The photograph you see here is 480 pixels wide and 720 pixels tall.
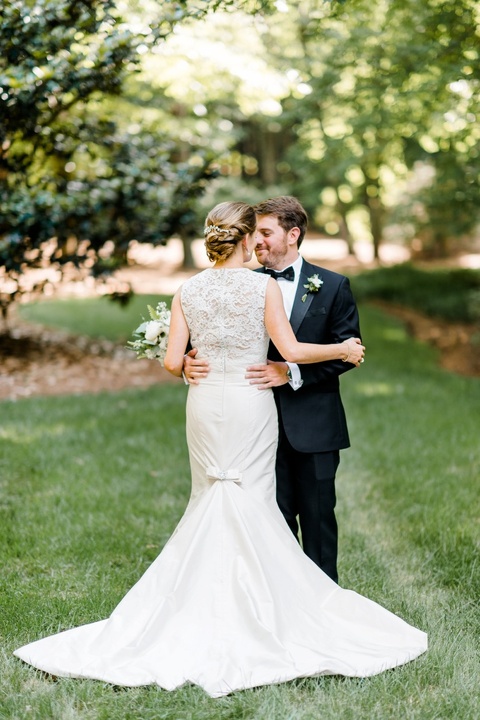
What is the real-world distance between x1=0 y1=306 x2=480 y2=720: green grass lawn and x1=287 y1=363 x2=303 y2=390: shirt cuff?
1.32m

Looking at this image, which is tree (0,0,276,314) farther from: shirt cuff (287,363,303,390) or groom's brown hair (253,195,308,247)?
shirt cuff (287,363,303,390)

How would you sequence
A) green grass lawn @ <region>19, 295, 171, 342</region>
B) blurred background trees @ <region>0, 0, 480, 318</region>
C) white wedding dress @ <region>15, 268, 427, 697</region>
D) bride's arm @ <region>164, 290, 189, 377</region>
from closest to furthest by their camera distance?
white wedding dress @ <region>15, 268, 427, 697</region>, bride's arm @ <region>164, 290, 189, 377</region>, blurred background trees @ <region>0, 0, 480, 318</region>, green grass lawn @ <region>19, 295, 171, 342</region>

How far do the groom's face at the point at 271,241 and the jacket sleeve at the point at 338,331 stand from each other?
359 mm

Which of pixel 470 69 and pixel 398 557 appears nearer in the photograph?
pixel 398 557

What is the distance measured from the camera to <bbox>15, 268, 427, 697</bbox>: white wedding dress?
354cm

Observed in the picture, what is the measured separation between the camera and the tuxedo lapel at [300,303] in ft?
13.6

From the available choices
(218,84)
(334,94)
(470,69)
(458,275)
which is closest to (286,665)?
(470,69)

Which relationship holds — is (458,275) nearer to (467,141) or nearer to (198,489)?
(467,141)

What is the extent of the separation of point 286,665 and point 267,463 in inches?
38.0

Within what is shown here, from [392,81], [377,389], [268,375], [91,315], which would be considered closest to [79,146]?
[392,81]

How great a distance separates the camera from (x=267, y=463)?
4.00 meters

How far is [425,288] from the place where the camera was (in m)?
18.8

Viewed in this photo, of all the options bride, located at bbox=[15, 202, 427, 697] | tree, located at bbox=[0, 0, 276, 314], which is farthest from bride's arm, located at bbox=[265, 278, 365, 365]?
tree, located at bbox=[0, 0, 276, 314]

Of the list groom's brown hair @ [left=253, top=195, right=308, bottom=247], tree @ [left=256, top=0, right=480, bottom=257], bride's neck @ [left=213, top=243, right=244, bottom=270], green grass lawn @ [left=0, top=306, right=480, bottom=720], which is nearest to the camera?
green grass lawn @ [left=0, top=306, right=480, bottom=720]
